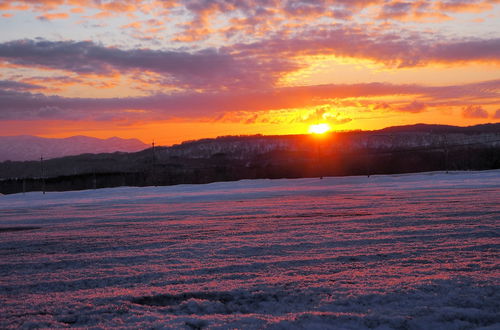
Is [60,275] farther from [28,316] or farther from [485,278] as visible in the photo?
[485,278]

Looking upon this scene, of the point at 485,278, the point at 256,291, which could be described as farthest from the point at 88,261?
the point at 485,278

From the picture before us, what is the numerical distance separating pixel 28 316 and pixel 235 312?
4.71 feet

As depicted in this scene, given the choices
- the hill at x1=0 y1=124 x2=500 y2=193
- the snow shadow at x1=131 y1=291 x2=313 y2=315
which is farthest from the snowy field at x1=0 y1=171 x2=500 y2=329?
the hill at x1=0 y1=124 x2=500 y2=193

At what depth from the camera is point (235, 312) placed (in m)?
3.60

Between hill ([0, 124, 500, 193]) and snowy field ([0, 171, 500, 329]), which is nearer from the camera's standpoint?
snowy field ([0, 171, 500, 329])

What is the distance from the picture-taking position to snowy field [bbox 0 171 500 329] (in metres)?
3.45

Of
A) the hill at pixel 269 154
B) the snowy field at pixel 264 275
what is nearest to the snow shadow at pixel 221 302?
the snowy field at pixel 264 275

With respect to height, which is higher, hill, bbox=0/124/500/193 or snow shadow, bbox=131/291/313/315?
hill, bbox=0/124/500/193

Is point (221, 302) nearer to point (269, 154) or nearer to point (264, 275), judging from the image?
point (264, 275)

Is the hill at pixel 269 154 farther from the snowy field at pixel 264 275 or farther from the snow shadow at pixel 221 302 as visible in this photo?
the snow shadow at pixel 221 302

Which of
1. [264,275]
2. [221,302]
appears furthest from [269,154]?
[221,302]

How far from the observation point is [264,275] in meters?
4.71

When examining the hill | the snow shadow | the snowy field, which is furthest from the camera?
the hill

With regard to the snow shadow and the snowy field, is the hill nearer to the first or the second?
the snowy field
